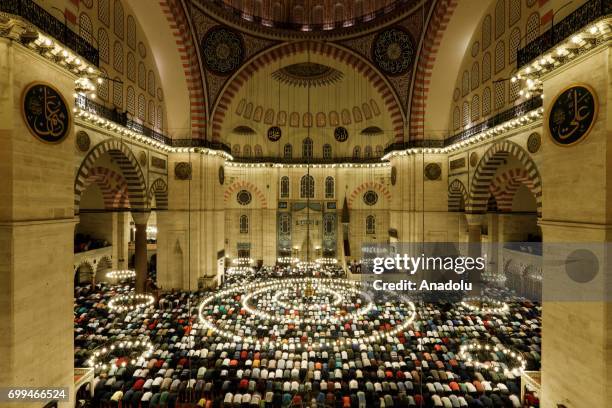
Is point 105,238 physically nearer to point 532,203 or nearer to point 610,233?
point 610,233

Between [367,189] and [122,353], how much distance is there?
18.0m

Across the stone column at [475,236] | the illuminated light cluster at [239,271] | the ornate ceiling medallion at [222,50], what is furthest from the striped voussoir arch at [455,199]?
the illuminated light cluster at [239,271]

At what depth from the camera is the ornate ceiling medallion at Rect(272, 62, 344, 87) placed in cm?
2066

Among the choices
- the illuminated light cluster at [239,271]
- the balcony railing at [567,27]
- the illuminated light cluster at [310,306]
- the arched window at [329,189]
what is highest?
the balcony railing at [567,27]

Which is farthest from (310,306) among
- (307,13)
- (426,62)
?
(307,13)

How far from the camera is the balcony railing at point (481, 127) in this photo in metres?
9.73

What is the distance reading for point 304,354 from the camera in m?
8.90

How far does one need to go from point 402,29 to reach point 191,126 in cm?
1107

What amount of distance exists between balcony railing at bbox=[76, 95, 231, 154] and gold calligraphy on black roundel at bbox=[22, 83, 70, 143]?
3737 millimetres

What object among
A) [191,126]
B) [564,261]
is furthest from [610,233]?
[191,126]

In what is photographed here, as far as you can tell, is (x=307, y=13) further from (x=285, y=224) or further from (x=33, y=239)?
(x=33, y=239)

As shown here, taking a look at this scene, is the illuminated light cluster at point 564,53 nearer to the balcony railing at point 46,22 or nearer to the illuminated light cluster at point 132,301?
the balcony railing at point 46,22

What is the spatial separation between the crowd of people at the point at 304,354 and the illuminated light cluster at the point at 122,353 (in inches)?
1.6

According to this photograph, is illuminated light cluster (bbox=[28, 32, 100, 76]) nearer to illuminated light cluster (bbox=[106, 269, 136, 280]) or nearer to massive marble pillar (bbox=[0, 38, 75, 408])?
massive marble pillar (bbox=[0, 38, 75, 408])
